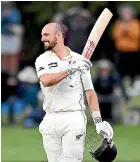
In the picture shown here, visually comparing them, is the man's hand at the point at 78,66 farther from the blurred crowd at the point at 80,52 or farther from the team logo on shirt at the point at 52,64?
the blurred crowd at the point at 80,52

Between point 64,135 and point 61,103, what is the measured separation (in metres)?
0.35

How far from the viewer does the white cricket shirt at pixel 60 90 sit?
32.8 feet

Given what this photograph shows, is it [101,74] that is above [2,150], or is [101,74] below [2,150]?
above

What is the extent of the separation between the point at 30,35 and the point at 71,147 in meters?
12.3

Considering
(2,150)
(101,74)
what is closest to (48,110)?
(2,150)

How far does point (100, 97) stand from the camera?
715 inches

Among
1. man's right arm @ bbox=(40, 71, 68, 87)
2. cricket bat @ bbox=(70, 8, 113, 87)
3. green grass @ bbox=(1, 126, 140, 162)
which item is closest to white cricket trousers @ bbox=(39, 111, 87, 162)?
man's right arm @ bbox=(40, 71, 68, 87)

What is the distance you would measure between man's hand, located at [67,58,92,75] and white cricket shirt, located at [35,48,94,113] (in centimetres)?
11

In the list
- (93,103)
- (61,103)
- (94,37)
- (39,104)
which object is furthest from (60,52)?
(39,104)

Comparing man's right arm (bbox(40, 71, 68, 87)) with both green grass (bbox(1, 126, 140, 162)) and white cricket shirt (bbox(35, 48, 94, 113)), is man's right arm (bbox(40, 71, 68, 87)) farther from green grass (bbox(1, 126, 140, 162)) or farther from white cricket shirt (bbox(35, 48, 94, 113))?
green grass (bbox(1, 126, 140, 162))

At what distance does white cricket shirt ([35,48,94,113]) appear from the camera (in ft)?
32.8

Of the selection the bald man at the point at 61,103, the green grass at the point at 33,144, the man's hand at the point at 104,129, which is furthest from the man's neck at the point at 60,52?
the green grass at the point at 33,144

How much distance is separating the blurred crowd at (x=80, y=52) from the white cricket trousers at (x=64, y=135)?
7.04 meters

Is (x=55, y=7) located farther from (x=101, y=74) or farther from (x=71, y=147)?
(x=71, y=147)
